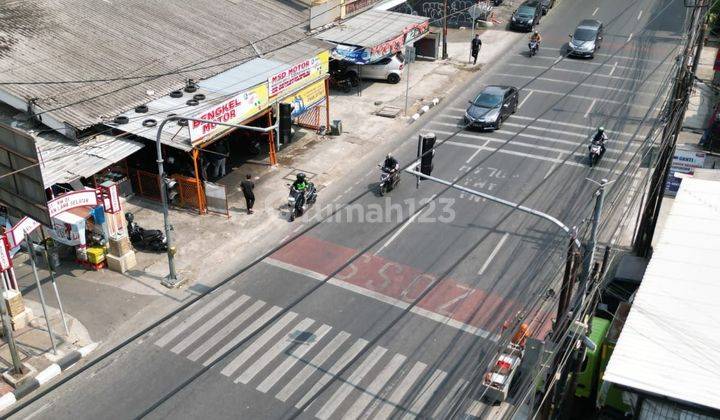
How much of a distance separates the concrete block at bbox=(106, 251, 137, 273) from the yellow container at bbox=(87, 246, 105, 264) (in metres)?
0.22

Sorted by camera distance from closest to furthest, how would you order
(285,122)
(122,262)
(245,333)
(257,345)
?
(285,122) < (257,345) < (245,333) < (122,262)

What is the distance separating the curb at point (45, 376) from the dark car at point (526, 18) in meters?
37.1

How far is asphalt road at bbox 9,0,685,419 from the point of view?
15.9 meters

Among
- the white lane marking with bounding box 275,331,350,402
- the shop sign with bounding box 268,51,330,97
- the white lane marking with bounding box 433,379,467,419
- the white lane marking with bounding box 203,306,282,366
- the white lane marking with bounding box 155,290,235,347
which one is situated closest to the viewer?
the white lane marking with bounding box 433,379,467,419

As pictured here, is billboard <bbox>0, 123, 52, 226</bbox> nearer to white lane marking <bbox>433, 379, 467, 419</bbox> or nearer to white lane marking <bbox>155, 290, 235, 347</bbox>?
white lane marking <bbox>155, 290, 235, 347</bbox>

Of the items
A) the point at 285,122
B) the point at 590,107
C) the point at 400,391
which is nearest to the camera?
the point at 400,391

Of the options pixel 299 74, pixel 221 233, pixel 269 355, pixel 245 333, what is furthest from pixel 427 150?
pixel 299 74

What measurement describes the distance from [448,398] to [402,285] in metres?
5.04

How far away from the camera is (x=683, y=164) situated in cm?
2553

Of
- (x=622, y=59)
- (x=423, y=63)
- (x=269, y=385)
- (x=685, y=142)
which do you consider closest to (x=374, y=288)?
(x=269, y=385)

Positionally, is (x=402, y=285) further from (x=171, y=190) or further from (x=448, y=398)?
(x=171, y=190)

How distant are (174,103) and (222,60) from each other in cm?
476

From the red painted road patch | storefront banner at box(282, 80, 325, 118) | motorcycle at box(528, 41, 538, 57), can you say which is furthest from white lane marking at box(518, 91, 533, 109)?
the red painted road patch

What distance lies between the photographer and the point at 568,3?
174 ft
